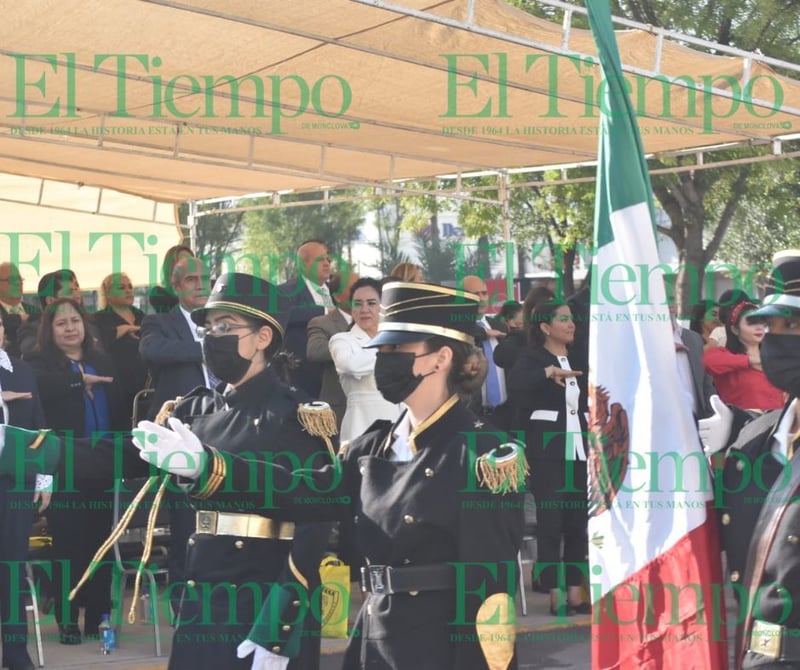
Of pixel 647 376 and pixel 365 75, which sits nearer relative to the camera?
pixel 647 376

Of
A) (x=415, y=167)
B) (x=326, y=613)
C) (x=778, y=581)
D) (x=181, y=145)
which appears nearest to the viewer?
(x=778, y=581)

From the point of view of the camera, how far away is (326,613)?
5316 mm

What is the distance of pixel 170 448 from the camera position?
4.04 meters

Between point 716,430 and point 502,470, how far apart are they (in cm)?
69

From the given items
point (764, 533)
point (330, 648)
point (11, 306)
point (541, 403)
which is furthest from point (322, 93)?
point (764, 533)

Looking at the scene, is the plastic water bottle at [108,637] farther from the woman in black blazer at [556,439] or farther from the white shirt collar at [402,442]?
the white shirt collar at [402,442]

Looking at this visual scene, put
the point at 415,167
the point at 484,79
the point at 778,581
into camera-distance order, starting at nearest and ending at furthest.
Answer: the point at 778,581 < the point at 484,79 < the point at 415,167

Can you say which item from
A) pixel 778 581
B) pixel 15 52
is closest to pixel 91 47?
pixel 15 52

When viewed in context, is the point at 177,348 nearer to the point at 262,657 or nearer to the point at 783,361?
the point at 262,657

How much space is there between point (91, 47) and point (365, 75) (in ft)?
6.62

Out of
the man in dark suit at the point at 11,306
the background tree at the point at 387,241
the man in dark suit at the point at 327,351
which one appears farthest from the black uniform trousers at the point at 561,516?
the background tree at the point at 387,241

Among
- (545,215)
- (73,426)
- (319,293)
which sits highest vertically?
(545,215)

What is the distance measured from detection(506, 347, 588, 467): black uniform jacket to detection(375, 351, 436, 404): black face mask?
4.70 meters

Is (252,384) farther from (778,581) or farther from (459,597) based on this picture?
(778,581)
